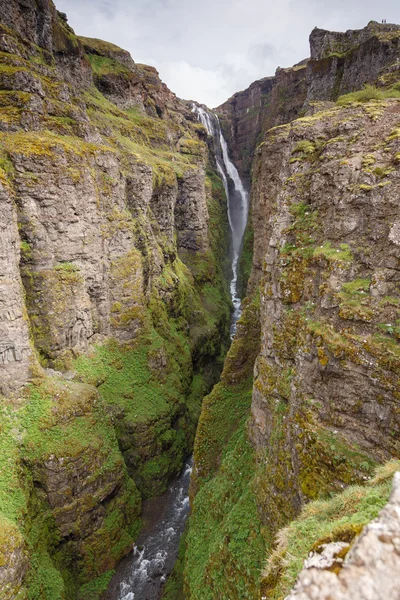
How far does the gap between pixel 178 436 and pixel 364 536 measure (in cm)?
2558

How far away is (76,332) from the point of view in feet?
77.9

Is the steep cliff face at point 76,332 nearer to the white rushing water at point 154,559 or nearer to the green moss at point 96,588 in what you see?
the green moss at point 96,588

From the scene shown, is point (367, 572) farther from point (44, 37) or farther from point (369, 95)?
point (44, 37)

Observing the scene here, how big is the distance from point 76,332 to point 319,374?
18890 millimetres

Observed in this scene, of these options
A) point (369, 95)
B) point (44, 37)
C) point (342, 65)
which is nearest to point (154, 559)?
point (369, 95)

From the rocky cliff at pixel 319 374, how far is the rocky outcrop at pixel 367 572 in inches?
4.0

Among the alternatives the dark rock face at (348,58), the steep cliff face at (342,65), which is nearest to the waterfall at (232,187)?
the steep cliff face at (342,65)

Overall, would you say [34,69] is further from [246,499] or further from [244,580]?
[244,580]

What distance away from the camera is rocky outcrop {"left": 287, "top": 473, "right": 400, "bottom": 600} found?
318 centimetres

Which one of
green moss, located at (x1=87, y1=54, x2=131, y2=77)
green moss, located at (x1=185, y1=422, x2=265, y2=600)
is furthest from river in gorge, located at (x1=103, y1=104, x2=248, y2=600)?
green moss, located at (x1=87, y1=54, x2=131, y2=77)

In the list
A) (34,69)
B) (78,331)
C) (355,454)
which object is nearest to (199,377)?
(78,331)

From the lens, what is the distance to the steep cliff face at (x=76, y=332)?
18078mm

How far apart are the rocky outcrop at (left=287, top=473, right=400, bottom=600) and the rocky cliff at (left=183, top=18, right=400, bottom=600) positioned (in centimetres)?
10

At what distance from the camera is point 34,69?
82.1 ft
